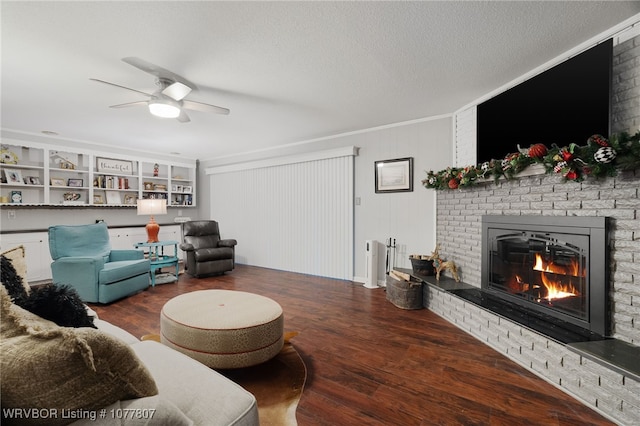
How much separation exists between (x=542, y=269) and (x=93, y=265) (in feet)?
15.5

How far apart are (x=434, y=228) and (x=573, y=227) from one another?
1.77 meters

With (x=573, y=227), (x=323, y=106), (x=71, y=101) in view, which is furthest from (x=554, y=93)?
(x=71, y=101)

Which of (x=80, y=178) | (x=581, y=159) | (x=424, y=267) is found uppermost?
(x=80, y=178)

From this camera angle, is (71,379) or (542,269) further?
(542,269)

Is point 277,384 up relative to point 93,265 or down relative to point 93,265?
down

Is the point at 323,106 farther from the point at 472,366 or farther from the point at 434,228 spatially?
the point at 472,366

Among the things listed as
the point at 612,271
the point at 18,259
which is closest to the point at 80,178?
the point at 18,259

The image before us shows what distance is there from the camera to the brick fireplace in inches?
64.0

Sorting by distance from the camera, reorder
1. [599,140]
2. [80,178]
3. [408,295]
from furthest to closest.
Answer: [80,178] → [408,295] → [599,140]

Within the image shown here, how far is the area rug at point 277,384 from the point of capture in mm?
1621

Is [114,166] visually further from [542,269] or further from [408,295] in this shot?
[542,269]

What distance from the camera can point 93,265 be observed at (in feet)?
11.4

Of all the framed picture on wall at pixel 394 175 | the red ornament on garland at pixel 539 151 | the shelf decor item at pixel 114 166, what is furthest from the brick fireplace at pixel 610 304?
the shelf decor item at pixel 114 166

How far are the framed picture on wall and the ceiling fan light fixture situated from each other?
2.83 metres
